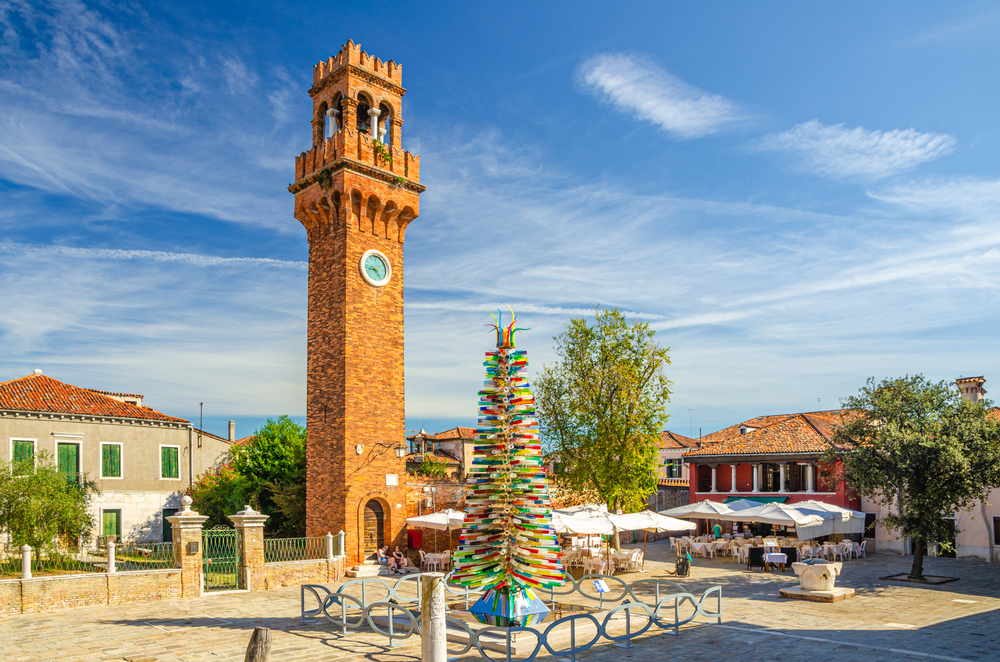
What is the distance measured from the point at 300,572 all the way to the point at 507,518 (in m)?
11.1

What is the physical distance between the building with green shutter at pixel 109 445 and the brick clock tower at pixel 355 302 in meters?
10.4

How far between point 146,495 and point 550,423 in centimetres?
1786

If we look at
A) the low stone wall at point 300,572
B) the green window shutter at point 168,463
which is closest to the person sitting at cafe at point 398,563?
the low stone wall at point 300,572

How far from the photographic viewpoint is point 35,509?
67.4ft

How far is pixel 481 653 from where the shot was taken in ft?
39.0


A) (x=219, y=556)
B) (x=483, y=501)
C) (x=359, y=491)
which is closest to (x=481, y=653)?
(x=483, y=501)

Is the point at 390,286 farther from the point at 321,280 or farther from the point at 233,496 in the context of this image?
the point at 233,496

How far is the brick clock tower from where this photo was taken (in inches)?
963

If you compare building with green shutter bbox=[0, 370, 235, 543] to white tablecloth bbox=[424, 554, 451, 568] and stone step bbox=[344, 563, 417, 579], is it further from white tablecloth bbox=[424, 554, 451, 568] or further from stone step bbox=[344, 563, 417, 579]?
white tablecloth bbox=[424, 554, 451, 568]

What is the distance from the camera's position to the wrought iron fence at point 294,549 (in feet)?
69.4

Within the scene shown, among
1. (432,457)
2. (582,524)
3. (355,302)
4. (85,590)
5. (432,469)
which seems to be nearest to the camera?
(85,590)

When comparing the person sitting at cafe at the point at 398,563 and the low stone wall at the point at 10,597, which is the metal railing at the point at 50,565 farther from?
the person sitting at cafe at the point at 398,563

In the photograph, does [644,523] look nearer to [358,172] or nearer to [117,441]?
[358,172]

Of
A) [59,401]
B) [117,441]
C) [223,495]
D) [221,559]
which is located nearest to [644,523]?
[221,559]
